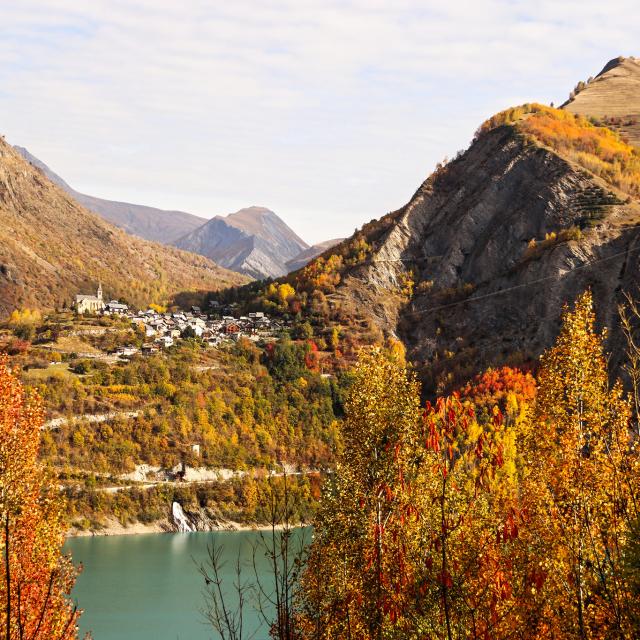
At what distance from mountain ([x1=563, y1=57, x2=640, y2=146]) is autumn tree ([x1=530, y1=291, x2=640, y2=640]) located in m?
128

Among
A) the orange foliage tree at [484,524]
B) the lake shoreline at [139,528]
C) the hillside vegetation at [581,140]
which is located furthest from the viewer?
the hillside vegetation at [581,140]

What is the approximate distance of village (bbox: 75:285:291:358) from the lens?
120m

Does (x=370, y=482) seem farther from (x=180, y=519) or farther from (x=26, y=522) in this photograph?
(x=180, y=519)

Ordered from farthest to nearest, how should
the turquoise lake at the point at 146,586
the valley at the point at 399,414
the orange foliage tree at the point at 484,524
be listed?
1. the turquoise lake at the point at 146,586
2. the valley at the point at 399,414
3. the orange foliage tree at the point at 484,524

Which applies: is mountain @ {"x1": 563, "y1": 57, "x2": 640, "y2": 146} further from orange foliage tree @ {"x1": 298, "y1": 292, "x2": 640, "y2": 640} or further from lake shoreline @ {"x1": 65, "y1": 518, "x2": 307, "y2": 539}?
orange foliage tree @ {"x1": 298, "y1": 292, "x2": 640, "y2": 640}

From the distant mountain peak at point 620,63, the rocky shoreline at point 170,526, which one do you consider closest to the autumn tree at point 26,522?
the rocky shoreline at point 170,526

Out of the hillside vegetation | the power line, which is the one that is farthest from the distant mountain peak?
the power line

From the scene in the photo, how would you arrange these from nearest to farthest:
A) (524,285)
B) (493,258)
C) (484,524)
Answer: (484,524) < (524,285) < (493,258)

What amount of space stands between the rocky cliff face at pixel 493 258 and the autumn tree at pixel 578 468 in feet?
237

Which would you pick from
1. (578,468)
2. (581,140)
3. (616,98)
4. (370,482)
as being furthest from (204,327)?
(578,468)

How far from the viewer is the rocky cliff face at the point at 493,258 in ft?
351

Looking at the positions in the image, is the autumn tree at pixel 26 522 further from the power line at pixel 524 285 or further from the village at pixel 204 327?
the village at pixel 204 327

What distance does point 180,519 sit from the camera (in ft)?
301

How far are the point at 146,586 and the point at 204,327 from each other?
72640 mm
